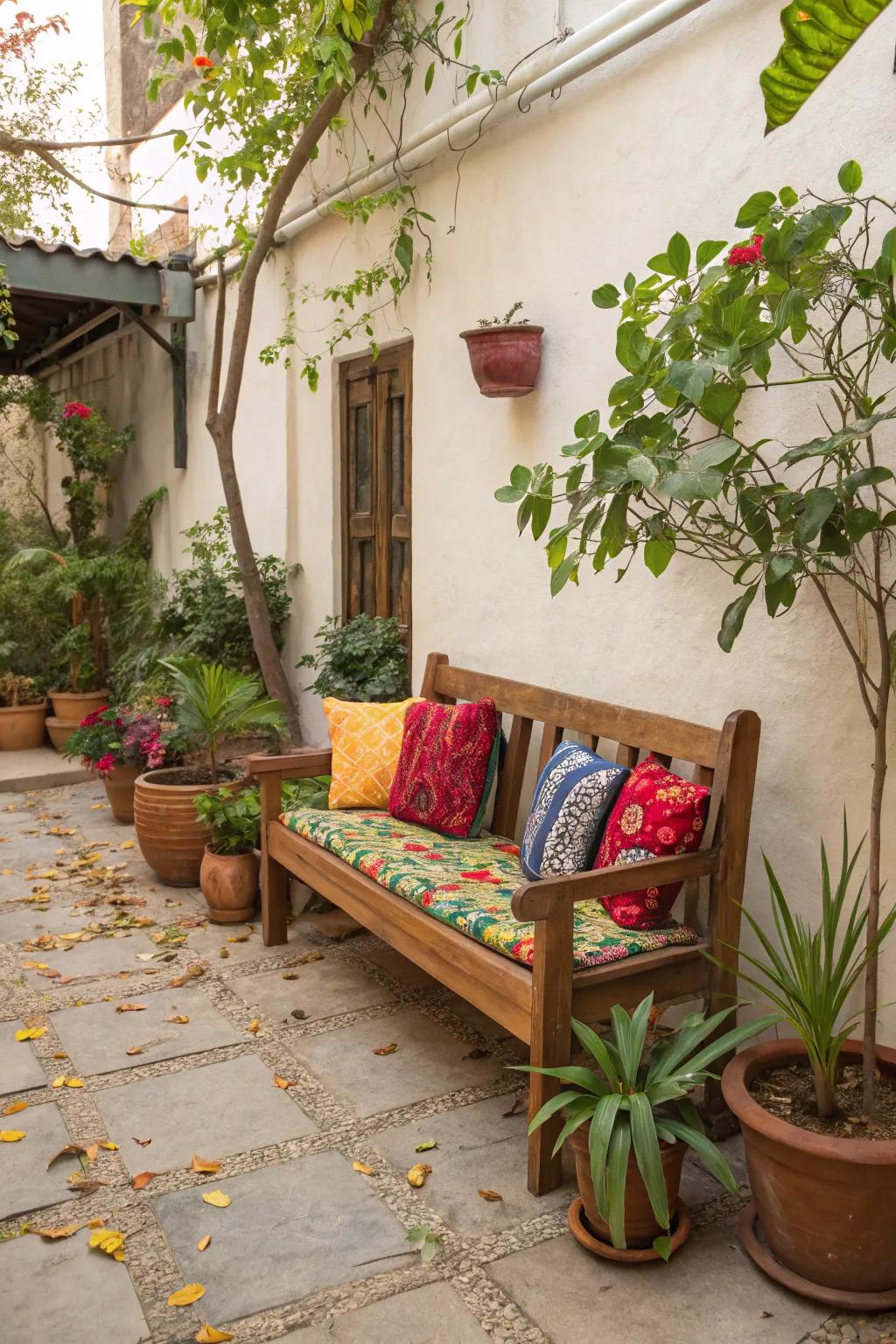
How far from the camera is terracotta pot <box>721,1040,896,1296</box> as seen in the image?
6.95ft

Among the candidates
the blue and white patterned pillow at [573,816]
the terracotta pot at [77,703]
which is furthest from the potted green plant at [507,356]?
the terracotta pot at [77,703]

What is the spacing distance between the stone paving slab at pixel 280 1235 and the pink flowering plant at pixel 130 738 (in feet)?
9.00

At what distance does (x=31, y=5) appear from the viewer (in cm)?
739

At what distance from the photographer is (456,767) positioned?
148 inches

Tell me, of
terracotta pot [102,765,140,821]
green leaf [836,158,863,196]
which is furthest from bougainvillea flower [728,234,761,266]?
terracotta pot [102,765,140,821]

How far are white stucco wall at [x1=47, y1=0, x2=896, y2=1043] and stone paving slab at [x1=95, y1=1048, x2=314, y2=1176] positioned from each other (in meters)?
1.45

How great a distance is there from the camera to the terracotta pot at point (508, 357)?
371cm

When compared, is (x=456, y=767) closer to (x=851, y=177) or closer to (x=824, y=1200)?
(x=824, y=1200)

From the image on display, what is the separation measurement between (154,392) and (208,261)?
59.4 inches

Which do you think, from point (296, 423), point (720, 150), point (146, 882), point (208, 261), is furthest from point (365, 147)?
point (146, 882)

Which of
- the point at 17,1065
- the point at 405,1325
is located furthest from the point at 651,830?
the point at 17,1065

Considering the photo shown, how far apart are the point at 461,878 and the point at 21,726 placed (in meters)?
5.29

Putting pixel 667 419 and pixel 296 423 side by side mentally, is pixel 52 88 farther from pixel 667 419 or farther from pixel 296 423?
pixel 667 419

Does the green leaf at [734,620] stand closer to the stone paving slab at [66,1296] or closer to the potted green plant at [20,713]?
the stone paving slab at [66,1296]
